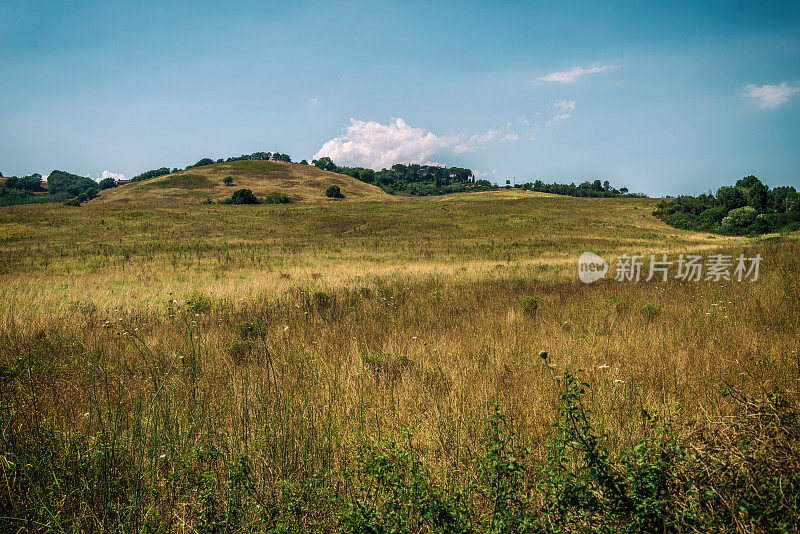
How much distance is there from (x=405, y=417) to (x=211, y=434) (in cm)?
191

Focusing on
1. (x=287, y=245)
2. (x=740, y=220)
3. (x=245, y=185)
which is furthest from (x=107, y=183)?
(x=740, y=220)

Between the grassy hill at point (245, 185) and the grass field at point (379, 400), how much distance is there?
2906 inches

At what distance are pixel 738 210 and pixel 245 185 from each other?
3983 inches

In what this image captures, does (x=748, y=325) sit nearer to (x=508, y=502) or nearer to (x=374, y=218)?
(x=508, y=502)

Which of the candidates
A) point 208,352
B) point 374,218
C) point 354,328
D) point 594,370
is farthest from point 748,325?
point 374,218

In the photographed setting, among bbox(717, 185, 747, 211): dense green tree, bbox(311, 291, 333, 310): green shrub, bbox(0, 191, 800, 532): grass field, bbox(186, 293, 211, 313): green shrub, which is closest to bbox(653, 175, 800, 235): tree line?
bbox(717, 185, 747, 211): dense green tree

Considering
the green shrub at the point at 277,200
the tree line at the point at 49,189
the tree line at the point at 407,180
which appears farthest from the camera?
the tree line at the point at 407,180

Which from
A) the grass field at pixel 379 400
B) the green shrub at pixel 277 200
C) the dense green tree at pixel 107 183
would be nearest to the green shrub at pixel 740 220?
the grass field at pixel 379 400

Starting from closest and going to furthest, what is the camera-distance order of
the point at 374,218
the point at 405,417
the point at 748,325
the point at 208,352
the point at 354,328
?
1. the point at 405,417
2. the point at 208,352
3. the point at 748,325
4. the point at 354,328
5. the point at 374,218

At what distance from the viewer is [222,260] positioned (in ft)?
75.3

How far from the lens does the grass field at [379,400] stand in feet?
7.76

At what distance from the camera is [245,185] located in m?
94.8

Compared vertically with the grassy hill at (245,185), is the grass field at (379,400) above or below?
below

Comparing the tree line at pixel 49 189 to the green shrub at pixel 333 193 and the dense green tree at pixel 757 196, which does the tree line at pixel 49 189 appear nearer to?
the green shrub at pixel 333 193
